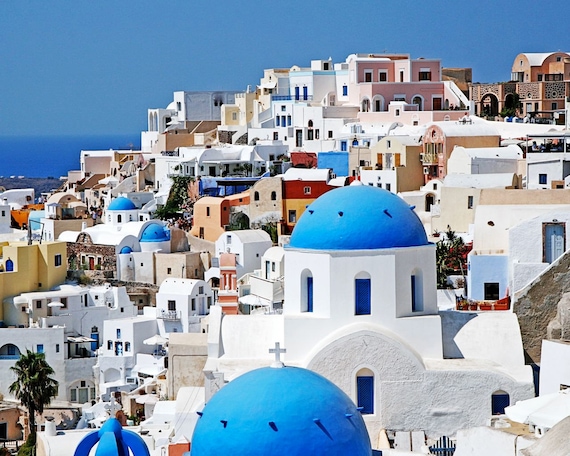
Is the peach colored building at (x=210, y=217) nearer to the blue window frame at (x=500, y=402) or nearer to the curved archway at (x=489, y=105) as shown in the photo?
the curved archway at (x=489, y=105)

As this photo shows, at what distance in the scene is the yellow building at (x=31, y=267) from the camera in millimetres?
41156

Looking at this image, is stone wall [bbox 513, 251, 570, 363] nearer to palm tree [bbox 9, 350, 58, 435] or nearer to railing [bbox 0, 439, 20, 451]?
palm tree [bbox 9, 350, 58, 435]

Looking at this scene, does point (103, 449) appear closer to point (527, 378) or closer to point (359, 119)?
point (527, 378)

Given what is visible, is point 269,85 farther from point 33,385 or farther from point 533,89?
point 33,385

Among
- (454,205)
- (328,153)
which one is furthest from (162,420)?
(328,153)

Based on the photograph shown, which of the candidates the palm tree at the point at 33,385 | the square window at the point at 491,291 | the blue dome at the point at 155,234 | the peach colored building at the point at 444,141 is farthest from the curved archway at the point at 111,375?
the square window at the point at 491,291

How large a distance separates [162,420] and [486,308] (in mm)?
6803

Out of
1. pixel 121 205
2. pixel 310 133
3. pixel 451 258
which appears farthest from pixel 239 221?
pixel 451 258

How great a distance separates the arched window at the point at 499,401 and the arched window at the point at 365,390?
189 centimetres

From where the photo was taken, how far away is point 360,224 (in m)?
22.3

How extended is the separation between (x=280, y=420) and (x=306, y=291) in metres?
6.39

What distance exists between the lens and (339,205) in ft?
73.9

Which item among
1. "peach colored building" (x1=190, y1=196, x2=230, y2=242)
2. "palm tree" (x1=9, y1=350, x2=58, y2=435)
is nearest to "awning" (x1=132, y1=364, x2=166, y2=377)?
"palm tree" (x1=9, y1=350, x2=58, y2=435)

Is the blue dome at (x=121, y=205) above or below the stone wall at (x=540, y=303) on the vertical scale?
above
